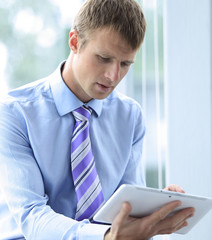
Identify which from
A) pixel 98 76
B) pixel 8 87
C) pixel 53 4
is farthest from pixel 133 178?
pixel 53 4

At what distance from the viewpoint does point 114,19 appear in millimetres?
1487

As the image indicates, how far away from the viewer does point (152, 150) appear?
2424 mm

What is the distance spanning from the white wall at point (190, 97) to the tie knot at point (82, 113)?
2.25 feet

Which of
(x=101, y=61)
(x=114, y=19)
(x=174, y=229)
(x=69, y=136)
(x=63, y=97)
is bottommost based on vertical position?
(x=174, y=229)

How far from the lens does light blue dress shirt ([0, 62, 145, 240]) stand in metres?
1.39

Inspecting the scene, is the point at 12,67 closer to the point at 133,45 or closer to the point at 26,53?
the point at 26,53

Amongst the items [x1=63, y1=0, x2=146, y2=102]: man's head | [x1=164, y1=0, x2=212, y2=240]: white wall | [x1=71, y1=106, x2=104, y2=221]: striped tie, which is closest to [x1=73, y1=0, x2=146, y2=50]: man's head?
[x1=63, y1=0, x2=146, y2=102]: man's head

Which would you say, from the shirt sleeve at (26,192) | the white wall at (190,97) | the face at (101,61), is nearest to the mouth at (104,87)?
the face at (101,61)

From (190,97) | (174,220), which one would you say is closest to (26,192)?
(174,220)

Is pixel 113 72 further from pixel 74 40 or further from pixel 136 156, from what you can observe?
pixel 136 156

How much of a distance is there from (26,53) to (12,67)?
0.34 feet

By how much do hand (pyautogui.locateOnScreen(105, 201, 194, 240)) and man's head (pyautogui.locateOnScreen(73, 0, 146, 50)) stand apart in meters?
0.56

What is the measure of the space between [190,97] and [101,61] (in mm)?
803

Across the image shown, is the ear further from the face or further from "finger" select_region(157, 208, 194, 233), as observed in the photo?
"finger" select_region(157, 208, 194, 233)
